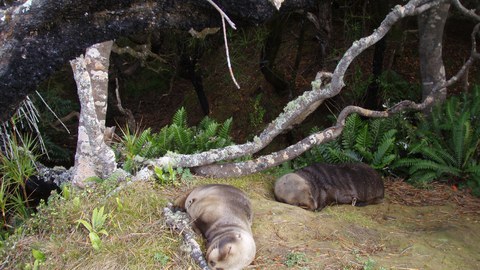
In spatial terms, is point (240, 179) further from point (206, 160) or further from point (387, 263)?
point (387, 263)

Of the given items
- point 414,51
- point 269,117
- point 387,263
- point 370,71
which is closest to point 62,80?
point 269,117

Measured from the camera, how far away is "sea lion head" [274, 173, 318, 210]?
600cm

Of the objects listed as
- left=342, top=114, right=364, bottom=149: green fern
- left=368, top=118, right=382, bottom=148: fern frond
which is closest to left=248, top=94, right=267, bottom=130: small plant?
left=342, top=114, right=364, bottom=149: green fern

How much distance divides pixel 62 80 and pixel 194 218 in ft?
34.0

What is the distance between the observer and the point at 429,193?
684 centimetres

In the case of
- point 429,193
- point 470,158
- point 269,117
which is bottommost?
point 269,117

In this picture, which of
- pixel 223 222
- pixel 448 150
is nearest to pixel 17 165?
pixel 223 222

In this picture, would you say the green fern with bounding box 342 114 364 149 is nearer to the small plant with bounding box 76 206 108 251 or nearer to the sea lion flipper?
the sea lion flipper

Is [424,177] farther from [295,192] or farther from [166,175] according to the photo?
[166,175]

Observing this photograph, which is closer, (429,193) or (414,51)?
(429,193)

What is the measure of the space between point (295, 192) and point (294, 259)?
166 centimetres

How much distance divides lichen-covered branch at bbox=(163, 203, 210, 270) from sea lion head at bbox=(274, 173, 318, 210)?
1.56 metres

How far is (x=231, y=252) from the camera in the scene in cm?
420

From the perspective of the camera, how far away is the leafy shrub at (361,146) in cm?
732
